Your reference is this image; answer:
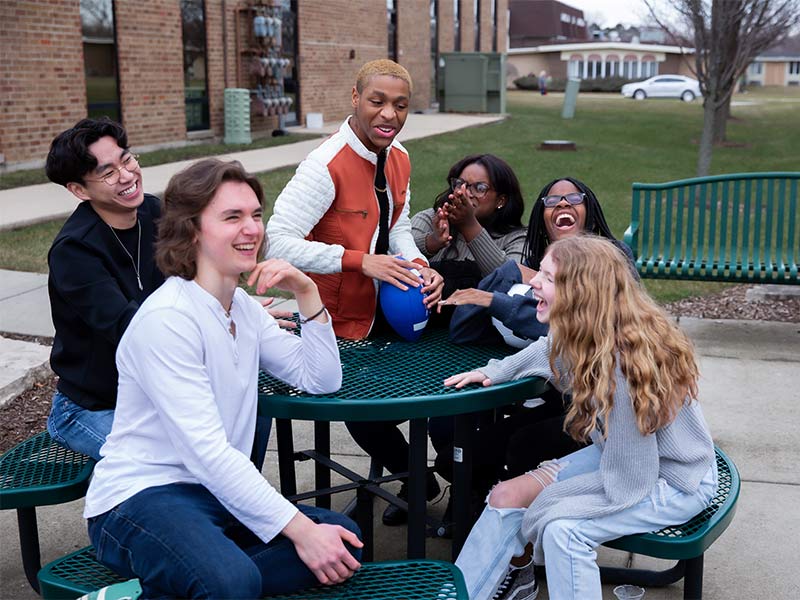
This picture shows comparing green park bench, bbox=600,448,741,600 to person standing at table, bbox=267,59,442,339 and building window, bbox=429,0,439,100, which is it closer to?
person standing at table, bbox=267,59,442,339

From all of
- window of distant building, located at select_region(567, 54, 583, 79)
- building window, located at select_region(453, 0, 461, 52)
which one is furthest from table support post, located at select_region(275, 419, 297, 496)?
window of distant building, located at select_region(567, 54, 583, 79)

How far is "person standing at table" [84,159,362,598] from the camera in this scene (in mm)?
2365

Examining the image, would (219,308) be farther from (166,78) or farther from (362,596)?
(166,78)

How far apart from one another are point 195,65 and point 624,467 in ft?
53.4

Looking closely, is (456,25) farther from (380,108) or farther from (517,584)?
(517,584)

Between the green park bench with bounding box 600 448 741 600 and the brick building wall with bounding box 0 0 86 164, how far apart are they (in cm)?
1184

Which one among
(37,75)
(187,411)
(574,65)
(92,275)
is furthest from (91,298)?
(574,65)

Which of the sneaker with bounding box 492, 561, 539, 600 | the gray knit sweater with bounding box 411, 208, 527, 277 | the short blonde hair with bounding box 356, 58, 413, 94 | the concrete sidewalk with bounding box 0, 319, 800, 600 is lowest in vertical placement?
the concrete sidewalk with bounding box 0, 319, 800, 600

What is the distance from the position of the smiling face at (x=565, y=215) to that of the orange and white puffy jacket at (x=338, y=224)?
54 centimetres

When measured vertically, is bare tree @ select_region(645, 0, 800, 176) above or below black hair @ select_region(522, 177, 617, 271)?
above

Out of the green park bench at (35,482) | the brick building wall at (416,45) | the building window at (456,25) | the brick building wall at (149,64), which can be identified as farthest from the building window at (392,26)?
the green park bench at (35,482)

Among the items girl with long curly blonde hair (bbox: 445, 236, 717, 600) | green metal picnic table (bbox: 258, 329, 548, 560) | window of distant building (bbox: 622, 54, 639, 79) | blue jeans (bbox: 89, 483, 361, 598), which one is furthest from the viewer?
window of distant building (bbox: 622, 54, 639, 79)

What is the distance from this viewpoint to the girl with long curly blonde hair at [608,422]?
105 inches

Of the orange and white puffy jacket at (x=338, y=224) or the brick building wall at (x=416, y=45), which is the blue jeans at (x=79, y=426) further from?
the brick building wall at (x=416, y=45)
